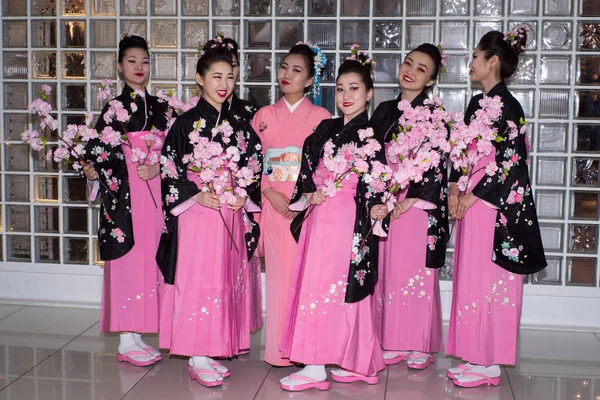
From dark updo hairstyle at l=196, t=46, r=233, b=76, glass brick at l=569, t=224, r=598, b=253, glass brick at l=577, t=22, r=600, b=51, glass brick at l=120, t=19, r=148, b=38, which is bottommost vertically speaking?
glass brick at l=569, t=224, r=598, b=253

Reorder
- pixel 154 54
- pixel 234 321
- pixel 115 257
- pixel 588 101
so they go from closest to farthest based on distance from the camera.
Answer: pixel 234 321, pixel 115 257, pixel 588 101, pixel 154 54

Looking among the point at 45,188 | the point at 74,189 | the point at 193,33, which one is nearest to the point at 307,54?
the point at 193,33

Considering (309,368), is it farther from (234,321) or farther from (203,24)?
(203,24)

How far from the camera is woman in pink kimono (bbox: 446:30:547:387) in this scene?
3793mm

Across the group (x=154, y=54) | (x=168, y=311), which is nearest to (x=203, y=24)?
(x=154, y=54)

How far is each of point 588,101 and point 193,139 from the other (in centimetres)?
267

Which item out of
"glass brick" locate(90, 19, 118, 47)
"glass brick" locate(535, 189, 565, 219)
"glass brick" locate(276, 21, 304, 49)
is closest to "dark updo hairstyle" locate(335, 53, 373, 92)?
"glass brick" locate(276, 21, 304, 49)

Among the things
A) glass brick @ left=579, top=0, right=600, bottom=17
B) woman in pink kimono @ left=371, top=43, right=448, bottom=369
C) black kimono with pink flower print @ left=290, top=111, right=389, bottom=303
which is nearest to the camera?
black kimono with pink flower print @ left=290, top=111, right=389, bottom=303

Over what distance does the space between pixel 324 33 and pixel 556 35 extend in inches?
57.7

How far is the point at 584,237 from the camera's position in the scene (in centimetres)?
505

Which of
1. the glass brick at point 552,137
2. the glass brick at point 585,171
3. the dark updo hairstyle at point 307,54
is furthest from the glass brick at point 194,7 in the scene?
the glass brick at point 585,171

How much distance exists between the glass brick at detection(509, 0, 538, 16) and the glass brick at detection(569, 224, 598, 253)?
1.38 metres

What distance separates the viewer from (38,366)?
4.15m

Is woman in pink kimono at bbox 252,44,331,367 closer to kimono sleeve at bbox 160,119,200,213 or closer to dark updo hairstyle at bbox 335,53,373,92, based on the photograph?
dark updo hairstyle at bbox 335,53,373,92
